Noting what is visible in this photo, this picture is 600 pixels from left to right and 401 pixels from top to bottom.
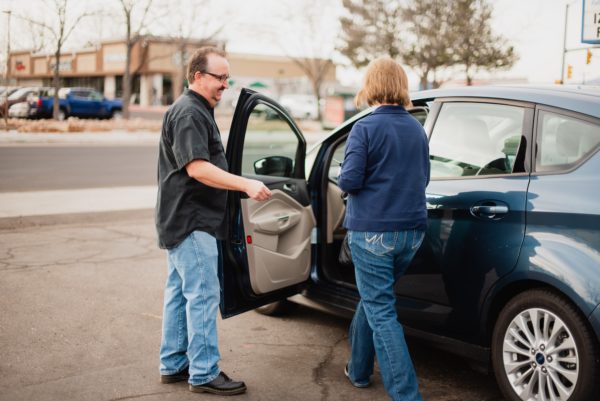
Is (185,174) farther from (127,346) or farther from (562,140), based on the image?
(562,140)

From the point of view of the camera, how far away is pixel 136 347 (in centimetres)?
438

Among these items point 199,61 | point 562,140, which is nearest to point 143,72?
point 199,61

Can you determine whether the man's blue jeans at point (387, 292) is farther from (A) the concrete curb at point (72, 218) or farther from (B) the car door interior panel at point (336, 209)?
(A) the concrete curb at point (72, 218)

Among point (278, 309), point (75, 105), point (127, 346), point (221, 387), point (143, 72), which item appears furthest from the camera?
point (143, 72)

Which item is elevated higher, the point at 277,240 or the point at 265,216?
the point at 265,216

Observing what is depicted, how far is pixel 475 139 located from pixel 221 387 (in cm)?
201

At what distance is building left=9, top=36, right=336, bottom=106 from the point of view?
5591 cm

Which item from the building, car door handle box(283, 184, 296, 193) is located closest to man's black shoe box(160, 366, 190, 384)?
car door handle box(283, 184, 296, 193)

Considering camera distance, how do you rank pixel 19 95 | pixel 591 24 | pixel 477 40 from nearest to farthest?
pixel 591 24
pixel 477 40
pixel 19 95

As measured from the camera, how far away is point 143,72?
5756 cm

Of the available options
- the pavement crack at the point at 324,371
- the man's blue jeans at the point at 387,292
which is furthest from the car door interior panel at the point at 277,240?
the man's blue jeans at the point at 387,292

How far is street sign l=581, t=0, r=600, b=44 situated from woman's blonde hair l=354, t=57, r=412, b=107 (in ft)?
15.2

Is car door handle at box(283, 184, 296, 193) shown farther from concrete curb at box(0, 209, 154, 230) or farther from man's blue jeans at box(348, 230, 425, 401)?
concrete curb at box(0, 209, 154, 230)

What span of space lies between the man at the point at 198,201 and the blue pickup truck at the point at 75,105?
2743 cm
